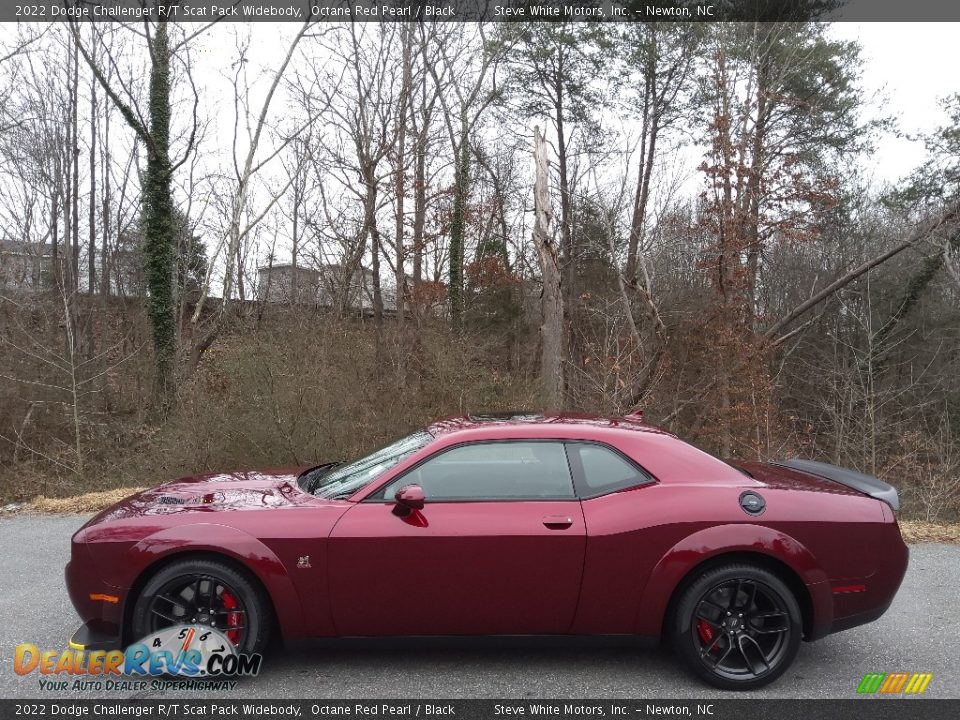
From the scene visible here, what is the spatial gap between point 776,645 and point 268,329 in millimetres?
9802

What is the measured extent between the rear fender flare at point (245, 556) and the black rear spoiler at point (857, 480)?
307 centimetres

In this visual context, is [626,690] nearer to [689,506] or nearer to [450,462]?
[689,506]

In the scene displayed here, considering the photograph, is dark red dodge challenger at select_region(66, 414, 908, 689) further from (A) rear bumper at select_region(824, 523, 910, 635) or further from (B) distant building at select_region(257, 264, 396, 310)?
(B) distant building at select_region(257, 264, 396, 310)

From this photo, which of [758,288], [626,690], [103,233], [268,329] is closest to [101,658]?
[626,690]

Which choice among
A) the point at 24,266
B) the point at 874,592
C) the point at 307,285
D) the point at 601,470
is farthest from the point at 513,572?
the point at 24,266

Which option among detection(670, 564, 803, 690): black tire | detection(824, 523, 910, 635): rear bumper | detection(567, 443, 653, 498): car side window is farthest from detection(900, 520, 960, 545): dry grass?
detection(567, 443, 653, 498): car side window

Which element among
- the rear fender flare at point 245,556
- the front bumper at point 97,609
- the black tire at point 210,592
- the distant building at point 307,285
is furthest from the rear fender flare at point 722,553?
the distant building at point 307,285

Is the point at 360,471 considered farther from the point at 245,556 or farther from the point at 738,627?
the point at 738,627

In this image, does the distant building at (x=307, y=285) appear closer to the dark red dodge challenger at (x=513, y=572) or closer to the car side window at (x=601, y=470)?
the dark red dodge challenger at (x=513, y=572)

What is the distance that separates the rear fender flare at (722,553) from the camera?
3385mm

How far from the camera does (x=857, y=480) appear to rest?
3891 mm

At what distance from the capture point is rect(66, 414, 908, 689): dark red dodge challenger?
338 centimetres

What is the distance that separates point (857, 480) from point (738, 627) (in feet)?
3.89

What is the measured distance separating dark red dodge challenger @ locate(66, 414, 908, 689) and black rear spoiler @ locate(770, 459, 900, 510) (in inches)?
9.1
